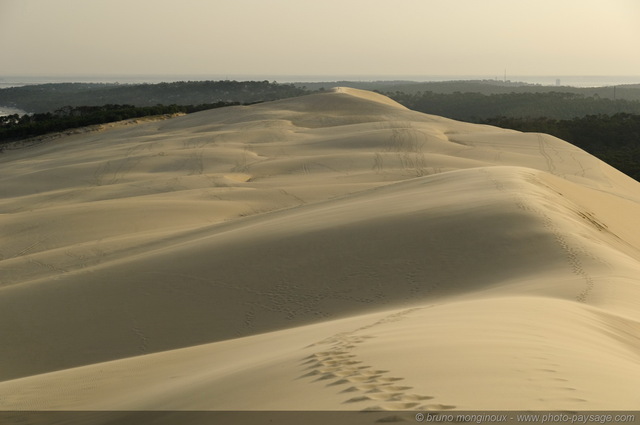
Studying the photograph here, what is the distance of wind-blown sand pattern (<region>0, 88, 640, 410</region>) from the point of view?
163 inches

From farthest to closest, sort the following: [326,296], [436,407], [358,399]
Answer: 1. [326,296]
2. [358,399]
3. [436,407]

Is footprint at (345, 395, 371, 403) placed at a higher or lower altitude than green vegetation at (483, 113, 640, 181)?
higher

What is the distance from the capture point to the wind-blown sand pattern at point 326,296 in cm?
414

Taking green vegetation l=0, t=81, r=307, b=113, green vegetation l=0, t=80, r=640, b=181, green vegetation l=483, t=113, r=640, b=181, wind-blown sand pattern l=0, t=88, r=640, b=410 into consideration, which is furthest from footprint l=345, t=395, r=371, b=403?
green vegetation l=0, t=81, r=307, b=113

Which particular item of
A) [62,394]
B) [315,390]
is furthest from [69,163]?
[315,390]

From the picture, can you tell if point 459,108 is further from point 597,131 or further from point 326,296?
point 326,296

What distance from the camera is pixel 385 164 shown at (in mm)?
22234

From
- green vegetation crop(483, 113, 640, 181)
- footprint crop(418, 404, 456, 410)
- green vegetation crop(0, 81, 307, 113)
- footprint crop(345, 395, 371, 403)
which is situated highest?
green vegetation crop(0, 81, 307, 113)

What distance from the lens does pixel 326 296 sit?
8.47 meters

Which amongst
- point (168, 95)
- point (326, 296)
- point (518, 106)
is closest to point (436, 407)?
point (326, 296)

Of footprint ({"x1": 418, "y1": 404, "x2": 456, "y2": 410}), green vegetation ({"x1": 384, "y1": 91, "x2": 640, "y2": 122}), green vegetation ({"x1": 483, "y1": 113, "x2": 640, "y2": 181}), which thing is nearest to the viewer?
footprint ({"x1": 418, "y1": 404, "x2": 456, "y2": 410})

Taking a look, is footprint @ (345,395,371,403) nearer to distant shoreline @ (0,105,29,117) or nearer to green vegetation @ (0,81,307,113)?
distant shoreline @ (0,105,29,117)

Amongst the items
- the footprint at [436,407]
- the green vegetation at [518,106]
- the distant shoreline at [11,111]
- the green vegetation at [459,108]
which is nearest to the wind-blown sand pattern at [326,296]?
the footprint at [436,407]

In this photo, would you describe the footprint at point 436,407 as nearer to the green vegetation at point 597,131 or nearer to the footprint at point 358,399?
the footprint at point 358,399
